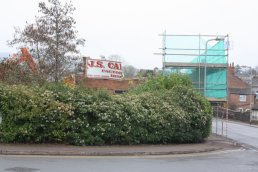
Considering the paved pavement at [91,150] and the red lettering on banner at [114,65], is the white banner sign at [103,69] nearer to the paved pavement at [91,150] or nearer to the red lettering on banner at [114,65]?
the red lettering on banner at [114,65]

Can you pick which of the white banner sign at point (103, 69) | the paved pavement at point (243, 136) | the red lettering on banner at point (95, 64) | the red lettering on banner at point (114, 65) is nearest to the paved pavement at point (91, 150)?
the paved pavement at point (243, 136)

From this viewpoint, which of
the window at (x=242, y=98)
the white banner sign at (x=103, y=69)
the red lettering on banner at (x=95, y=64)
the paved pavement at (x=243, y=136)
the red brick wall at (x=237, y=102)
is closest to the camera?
the paved pavement at (x=243, y=136)

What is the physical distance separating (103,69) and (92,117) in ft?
52.7

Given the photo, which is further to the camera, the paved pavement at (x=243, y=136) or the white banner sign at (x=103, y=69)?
the white banner sign at (x=103, y=69)

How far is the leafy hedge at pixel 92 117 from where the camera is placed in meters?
16.3

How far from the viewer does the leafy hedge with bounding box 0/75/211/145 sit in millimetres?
16297

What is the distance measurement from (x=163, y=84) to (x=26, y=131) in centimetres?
1147

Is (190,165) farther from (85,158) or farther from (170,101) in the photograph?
(170,101)

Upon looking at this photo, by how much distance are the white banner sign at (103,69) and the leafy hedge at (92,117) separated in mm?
12127

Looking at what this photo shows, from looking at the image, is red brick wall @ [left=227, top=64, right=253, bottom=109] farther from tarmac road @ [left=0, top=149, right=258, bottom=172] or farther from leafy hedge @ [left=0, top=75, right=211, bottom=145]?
tarmac road @ [left=0, top=149, right=258, bottom=172]

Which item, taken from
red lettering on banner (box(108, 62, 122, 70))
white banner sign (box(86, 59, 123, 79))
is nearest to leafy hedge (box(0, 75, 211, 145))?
white banner sign (box(86, 59, 123, 79))

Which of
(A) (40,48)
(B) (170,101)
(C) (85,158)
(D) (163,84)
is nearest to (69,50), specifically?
(A) (40,48)

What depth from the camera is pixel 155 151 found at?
16438 mm

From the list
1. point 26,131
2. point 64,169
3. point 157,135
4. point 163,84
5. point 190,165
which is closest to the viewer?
point 64,169
